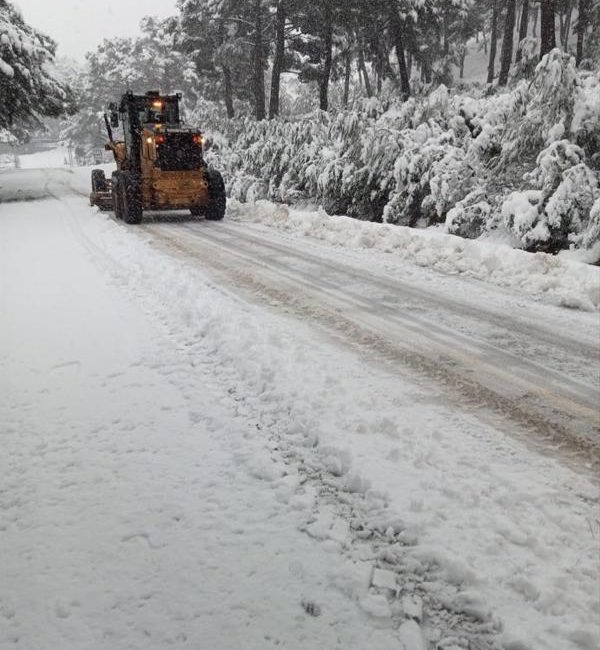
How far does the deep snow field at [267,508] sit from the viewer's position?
2000mm

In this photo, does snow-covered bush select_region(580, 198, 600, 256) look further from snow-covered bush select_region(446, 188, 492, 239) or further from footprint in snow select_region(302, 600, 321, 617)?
footprint in snow select_region(302, 600, 321, 617)

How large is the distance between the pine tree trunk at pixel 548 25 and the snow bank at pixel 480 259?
1087 centimetres

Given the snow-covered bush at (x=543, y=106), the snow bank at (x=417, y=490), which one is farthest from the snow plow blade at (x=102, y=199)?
the snow bank at (x=417, y=490)

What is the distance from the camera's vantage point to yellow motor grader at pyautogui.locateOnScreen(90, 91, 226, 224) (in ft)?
42.9

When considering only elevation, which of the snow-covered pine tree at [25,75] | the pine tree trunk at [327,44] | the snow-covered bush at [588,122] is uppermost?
the pine tree trunk at [327,44]

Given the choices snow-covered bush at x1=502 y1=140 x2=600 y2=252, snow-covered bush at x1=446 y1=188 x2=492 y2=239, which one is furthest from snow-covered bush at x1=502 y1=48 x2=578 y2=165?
snow-covered bush at x1=446 y1=188 x2=492 y2=239

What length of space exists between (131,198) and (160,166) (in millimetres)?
1088

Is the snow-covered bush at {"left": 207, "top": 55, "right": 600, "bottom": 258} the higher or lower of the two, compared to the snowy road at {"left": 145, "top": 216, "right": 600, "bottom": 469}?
higher

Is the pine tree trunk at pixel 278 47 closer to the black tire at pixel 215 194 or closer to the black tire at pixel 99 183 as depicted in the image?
the black tire at pixel 99 183

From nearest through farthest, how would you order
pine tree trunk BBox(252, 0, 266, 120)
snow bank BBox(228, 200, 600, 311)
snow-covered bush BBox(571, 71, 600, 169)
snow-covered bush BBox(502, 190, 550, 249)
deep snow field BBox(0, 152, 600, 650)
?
1. deep snow field BBox(0, 152, 600, 650)
2. snow bank BBox(228, 200, 600, 311)
3. snow-covered bush BBox(502, 190, 550, 249)
4. snow-covered bush BBox(571, 71, 600, 169)
5. pine tree trunk BBox(252, 0, 266, 120)

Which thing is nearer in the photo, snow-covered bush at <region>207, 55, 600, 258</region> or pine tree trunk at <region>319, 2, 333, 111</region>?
snow-covered bush at <region>207, 55, 600, 258</region>

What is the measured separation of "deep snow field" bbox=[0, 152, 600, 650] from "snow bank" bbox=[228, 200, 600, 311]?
10.9ft

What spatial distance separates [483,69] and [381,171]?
189 ft

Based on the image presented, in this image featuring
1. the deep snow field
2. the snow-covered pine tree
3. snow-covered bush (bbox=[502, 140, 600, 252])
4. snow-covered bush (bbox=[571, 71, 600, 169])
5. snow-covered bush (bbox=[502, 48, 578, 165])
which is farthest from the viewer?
the snow-covered pine tree
